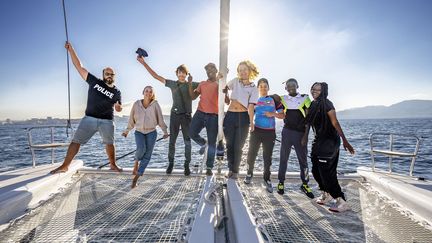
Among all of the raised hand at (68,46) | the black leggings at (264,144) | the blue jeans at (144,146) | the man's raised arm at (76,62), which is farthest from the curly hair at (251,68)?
the raised hand at (68,46)

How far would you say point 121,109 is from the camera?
4.34 m

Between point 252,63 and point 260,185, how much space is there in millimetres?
2385

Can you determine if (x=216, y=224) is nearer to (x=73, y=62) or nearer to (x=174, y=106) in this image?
(x=174, y=106)

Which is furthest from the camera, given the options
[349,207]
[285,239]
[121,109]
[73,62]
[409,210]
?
[121,109]

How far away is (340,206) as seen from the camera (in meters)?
3.09

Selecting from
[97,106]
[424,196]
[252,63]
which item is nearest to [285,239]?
[424,196]

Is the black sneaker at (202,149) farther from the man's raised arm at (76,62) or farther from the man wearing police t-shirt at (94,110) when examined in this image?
the man's raised arm at (76,62)

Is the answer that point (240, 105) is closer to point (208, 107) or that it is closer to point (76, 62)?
point (208, 107)

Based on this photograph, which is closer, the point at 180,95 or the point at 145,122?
the point at 145,122

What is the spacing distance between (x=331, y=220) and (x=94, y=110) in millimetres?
4360

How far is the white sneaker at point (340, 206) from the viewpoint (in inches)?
120

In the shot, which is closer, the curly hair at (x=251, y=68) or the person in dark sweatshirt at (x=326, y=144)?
the person in dark sweatshirt at (x=326, y=144)

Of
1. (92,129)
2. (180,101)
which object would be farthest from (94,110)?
(180,101)

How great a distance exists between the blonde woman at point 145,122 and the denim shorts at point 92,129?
1.28 ft
